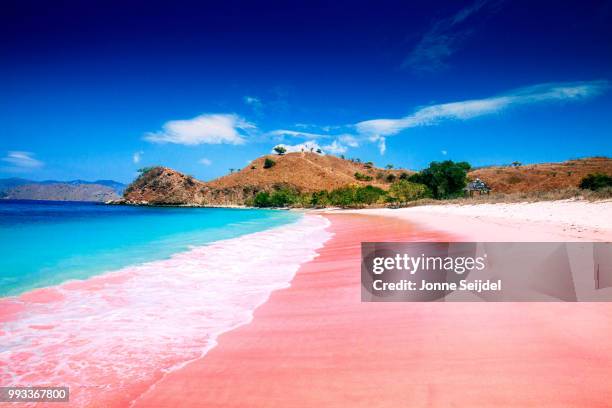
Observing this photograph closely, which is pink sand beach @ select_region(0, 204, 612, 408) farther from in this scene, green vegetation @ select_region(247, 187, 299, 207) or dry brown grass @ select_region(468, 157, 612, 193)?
green vegetation @ select_region(247, 187, 299, 207)

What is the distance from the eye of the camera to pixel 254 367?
3.12m

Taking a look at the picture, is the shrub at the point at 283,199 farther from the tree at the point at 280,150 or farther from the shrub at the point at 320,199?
the tree at the point at 280,150

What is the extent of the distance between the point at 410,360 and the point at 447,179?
71.3 metres

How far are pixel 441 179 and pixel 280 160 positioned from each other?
91.0 m

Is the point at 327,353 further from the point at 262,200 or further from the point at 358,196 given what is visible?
the point at 262,200

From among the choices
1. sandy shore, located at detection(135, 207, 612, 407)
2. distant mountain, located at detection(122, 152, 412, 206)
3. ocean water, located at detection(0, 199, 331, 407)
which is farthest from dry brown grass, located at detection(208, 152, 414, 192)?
sandy shore, located at detection(135, 207, 612, 407)

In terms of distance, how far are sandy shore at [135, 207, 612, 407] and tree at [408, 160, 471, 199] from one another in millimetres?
68571

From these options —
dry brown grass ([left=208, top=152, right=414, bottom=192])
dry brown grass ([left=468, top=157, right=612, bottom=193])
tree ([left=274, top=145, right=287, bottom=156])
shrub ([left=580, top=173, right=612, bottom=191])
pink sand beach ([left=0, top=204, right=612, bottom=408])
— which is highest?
tree ([left=274, top=145, right=287, bottom=156])

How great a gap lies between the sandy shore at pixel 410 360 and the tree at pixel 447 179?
68571 mm

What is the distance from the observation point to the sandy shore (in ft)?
8.13

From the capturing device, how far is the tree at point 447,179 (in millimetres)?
67438

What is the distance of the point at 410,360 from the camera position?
3.03 metres

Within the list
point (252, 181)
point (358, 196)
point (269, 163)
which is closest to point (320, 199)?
point (358, 196)

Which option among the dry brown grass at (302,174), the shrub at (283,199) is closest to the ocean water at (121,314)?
the shrub at (283,199)
